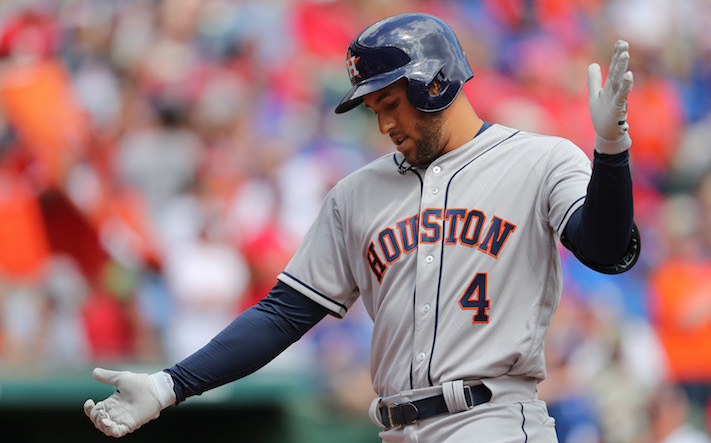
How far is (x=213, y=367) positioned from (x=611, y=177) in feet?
3.76

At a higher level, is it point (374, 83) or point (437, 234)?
point (374, 83)

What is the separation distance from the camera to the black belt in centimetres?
231

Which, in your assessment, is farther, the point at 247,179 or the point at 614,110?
the point at 247,179

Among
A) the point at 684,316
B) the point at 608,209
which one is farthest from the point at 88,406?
the point at 684,316

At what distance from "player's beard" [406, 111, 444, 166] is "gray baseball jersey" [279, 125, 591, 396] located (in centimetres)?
3

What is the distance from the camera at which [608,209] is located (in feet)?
6.75

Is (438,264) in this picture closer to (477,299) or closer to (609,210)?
(477,299)

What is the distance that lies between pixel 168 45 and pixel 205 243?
5.59 ft

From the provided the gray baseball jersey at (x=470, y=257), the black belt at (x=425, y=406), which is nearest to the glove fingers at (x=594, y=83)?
the gray baseball jersey at (x=470, y=257)

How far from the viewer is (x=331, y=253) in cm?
267

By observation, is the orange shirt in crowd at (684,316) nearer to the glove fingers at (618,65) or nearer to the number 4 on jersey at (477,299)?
the number 4 on jersey at (477,299)

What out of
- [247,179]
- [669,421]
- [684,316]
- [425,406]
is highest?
[247,179]

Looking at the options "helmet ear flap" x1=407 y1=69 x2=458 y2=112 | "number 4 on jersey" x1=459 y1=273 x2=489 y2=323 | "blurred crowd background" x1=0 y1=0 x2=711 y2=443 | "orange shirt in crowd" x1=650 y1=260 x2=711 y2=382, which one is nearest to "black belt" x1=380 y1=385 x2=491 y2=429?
"number 4 on jersey" x1=459 y1=273 x2=489 y2=323

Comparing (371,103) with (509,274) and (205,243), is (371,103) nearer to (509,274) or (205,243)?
(509,274)
